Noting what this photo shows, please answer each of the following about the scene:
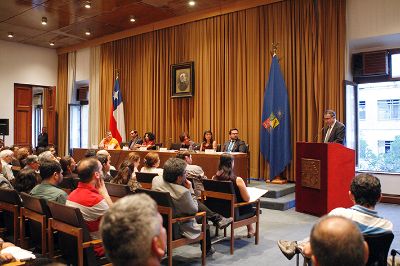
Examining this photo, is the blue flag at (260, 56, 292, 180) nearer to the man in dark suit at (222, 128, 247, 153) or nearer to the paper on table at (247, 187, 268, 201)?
the man in dark suit at (222, 128, 247, 153)

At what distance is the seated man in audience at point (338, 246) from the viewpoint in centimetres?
133

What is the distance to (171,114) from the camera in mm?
10203

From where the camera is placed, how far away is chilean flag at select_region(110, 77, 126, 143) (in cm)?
1100

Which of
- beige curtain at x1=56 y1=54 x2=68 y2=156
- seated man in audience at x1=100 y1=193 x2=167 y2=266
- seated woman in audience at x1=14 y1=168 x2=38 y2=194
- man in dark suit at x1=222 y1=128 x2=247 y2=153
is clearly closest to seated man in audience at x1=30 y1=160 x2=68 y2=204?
seated woman in audience at x1=14 y1=168 x2=38 y2=194

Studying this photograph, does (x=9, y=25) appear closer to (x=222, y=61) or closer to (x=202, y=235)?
(x=222, y=61)

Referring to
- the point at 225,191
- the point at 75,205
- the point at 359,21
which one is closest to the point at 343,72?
the point at 359,21

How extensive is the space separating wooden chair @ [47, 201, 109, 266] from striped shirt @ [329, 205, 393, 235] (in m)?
1.78

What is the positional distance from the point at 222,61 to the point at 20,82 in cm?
727

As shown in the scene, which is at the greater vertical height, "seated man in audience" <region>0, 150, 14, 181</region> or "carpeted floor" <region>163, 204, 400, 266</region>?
"seated man in audience" <region>0, 150, 14, 181</region>

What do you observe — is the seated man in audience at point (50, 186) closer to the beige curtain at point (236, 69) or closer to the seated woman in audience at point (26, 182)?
the seated woman in audience at point (26, 182)

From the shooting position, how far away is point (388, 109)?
24.8 ft

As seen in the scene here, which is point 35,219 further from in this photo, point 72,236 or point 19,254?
point 19,254

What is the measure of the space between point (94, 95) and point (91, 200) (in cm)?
984

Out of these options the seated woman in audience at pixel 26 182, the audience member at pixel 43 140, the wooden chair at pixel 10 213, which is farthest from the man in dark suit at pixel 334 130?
the audience member at pixel 43 140
